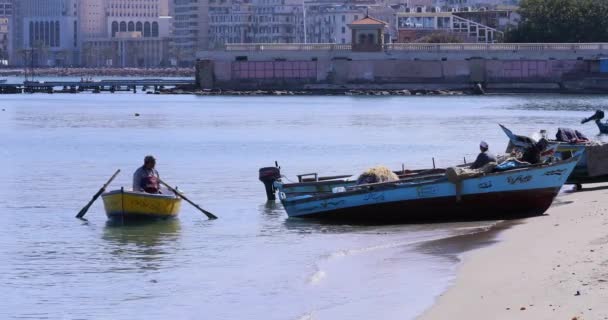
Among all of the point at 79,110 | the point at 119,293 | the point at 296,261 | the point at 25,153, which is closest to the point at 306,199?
the point at 296,261

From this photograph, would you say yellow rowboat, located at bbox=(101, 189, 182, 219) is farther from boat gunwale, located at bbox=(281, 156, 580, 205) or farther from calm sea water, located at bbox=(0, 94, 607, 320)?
boat gunwale, located at bbox=(281, 156, 580, 205)

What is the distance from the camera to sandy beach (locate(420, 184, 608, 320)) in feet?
56.7

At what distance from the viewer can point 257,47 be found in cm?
13638

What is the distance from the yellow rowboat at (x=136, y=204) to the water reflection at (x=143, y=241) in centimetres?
17

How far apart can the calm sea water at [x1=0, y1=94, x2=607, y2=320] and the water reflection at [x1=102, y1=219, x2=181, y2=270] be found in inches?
1.9

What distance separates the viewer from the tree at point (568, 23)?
466ft

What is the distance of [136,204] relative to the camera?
2905 cm

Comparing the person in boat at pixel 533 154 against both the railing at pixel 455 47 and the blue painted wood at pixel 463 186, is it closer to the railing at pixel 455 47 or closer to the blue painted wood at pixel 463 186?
the blue painted wood at pixel 463 186

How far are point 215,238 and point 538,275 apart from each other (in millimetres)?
9064

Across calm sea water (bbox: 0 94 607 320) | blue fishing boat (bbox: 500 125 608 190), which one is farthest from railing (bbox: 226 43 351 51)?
blue fishing boat (bbox: 500 125 608 190)

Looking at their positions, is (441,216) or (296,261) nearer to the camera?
(296,261)

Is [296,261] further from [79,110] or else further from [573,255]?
[79,110]

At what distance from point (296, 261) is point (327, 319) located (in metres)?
5.56

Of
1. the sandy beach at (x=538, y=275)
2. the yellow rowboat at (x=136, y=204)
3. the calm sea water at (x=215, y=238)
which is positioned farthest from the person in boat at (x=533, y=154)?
the yellow rowboat at (x=136, y=204)
